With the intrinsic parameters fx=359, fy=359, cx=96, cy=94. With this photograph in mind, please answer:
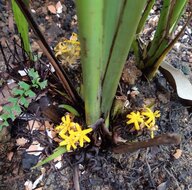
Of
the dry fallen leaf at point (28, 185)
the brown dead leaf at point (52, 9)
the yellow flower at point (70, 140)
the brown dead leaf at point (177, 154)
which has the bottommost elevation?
the dry fallen leaf at point (28, 185)

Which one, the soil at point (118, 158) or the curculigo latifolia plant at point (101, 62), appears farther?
the soil at point (118, 158)

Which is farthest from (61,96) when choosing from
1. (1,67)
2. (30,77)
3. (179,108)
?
(179,108)

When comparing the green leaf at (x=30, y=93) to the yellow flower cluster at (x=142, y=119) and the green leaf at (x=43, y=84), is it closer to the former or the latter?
the green leaf at (x=43, y=84)

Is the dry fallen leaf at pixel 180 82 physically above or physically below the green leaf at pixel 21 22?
below

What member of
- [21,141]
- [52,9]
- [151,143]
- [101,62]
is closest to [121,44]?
[101,62]

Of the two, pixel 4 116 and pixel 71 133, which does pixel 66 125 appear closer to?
pixel 71 133

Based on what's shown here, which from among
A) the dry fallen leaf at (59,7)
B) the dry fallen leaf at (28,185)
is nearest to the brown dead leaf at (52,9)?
the dry fallen leaf at (59,7)
